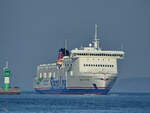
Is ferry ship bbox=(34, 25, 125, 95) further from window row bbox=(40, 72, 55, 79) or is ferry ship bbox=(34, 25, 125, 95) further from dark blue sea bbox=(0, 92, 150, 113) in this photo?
window row bbox=(40, 72, 55, 79)

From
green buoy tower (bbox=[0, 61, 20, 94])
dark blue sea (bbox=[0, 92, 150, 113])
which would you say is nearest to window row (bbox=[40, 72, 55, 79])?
green buoy tower (bbox=[0, 61, 20, 94])

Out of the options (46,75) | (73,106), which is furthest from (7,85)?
(73,106)

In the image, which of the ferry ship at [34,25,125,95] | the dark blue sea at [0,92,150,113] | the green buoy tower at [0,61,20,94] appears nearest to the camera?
the dark blue sea at [0,92,150,113]

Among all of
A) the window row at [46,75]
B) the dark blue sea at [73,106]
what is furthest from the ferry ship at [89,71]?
the window row at [46,75]

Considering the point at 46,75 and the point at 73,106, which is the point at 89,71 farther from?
the point at 73,106

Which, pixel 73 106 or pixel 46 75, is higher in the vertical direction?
pixel 46 75

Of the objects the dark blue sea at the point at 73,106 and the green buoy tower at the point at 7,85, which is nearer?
the dark blue sea at the point at 73,106

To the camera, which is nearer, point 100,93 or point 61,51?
point 100,93

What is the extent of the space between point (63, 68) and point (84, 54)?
47.2 feet

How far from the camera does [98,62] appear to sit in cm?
15312

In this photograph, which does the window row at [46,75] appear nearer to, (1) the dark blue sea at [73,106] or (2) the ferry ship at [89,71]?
(2) the ferry ship at [89,71]

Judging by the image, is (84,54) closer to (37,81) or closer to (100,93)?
(100,93)

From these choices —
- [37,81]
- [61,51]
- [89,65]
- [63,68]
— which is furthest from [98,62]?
[37,81]

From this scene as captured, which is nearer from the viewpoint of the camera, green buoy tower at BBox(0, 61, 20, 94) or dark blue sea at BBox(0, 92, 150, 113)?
dark blue sea at BBox(0, 92, 150, 113)
